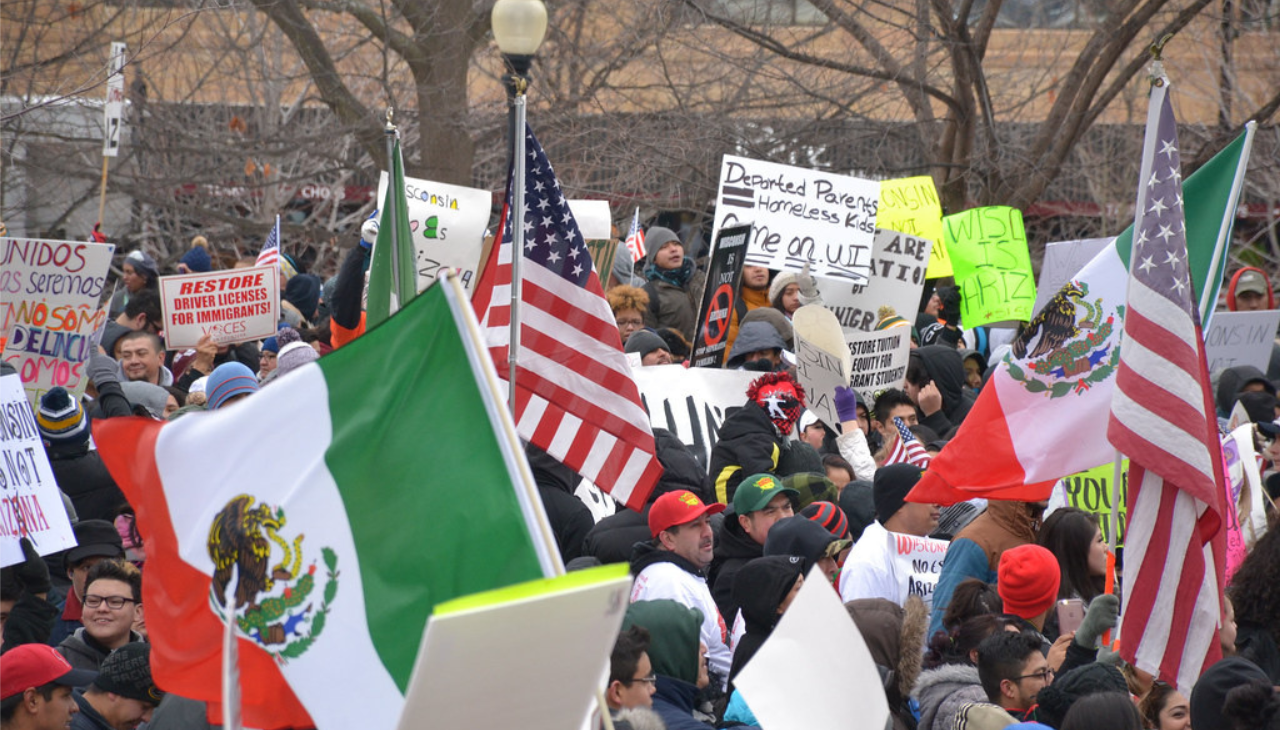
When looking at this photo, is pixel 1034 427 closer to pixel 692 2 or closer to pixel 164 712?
pixel 164 712

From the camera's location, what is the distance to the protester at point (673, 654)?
5621 millimetres

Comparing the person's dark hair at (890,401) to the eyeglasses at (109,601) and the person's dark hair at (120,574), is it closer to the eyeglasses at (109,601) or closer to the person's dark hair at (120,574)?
the person's dark hair at (120,574)

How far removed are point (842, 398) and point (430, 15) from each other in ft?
28.6

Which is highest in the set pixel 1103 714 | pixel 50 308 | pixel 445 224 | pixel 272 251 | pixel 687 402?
pixel 445 224

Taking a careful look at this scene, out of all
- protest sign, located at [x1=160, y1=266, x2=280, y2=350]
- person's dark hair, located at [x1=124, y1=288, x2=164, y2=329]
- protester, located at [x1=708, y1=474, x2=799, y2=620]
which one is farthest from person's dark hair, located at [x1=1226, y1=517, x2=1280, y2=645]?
person's dark hair, located at [x1=124, y1=288, x2=164, y2=329]

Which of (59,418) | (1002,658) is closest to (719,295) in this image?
(59,418)

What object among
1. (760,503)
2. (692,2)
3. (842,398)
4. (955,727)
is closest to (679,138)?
(692,2)

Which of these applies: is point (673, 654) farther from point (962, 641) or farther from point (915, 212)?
point (915, 212)

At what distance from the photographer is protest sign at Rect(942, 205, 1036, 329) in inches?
504

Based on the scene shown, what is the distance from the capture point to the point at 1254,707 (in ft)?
14.4

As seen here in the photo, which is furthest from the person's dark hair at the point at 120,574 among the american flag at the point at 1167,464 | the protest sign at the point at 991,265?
the protest sign at the point at 991,265

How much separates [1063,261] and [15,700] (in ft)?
29.6

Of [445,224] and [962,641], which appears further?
[445,224]

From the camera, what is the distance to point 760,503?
7.06m
